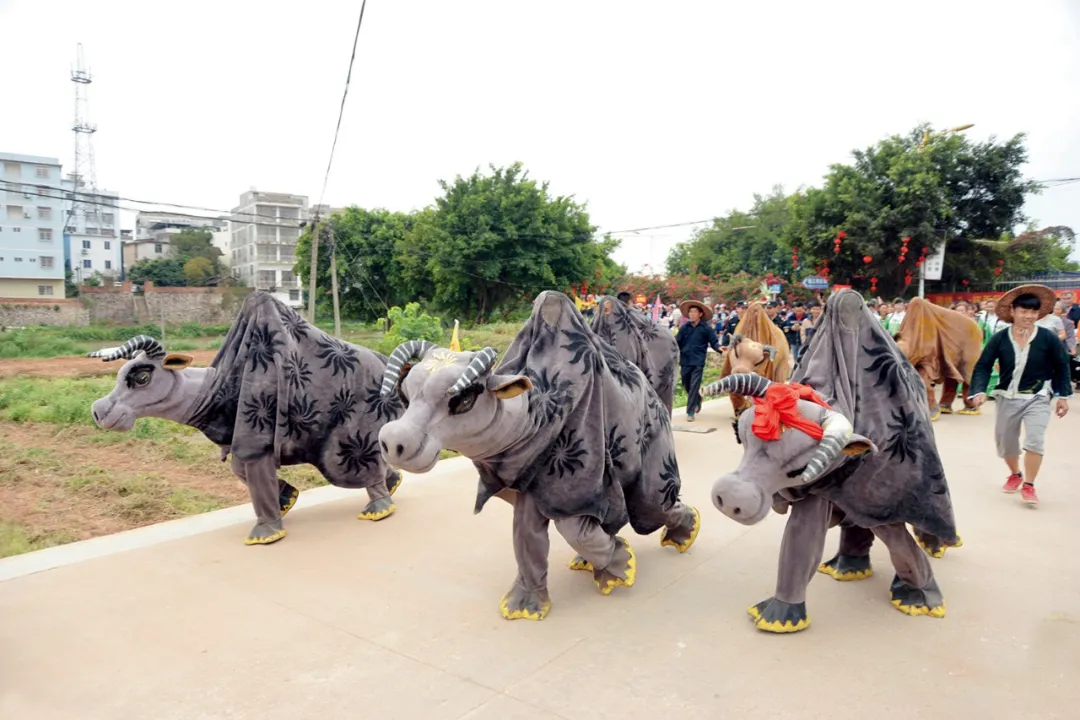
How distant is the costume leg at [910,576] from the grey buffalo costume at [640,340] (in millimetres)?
2485

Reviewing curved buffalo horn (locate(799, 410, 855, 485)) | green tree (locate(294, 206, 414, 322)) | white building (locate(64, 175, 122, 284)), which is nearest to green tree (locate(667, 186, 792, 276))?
green tree (locate(294, 206, 414, 322))

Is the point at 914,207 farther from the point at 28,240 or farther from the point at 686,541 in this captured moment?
the point at 28,240

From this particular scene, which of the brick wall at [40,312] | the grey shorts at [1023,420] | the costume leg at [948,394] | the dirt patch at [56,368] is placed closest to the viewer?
the grey shorts at [1023,420]

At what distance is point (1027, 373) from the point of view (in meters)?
4.82

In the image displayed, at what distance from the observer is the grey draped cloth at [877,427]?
303 centimetres

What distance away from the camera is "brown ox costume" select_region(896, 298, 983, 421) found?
27.8 ft

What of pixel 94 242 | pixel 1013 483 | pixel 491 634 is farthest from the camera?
pixel 94 242

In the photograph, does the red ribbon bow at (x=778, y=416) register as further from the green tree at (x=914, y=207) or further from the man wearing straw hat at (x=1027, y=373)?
the green tree at (x=914, y=207)

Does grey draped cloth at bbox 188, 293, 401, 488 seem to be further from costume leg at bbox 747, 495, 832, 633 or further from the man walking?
the man walking

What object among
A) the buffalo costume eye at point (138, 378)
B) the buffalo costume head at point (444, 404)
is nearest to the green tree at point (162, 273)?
the buffalo costume eye at point (138, 378)

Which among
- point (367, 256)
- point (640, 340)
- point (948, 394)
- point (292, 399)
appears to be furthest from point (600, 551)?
point (367, 256)

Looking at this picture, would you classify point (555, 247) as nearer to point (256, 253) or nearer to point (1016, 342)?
point (1016, 342)

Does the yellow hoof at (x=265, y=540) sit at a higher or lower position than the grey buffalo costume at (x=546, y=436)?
lower

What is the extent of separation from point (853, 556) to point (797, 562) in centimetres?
88
